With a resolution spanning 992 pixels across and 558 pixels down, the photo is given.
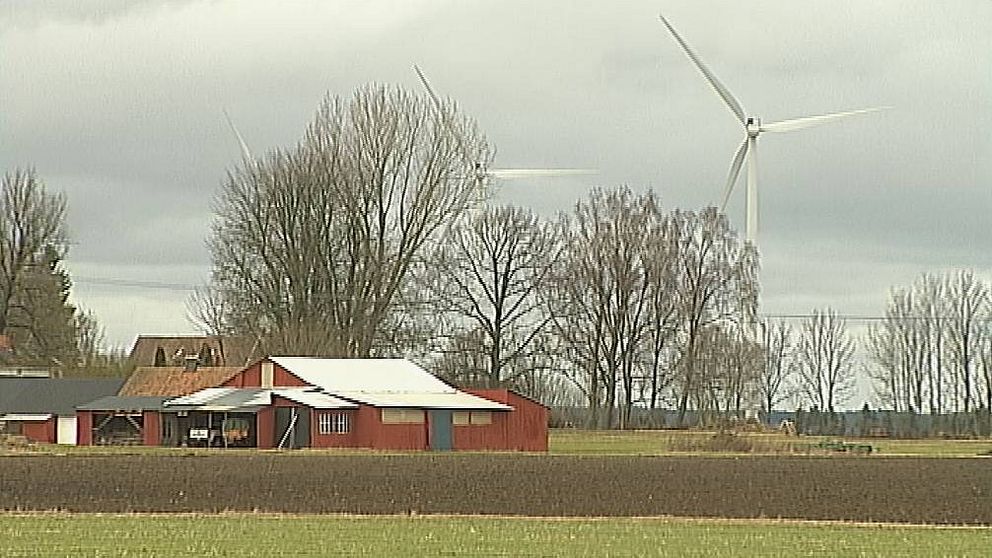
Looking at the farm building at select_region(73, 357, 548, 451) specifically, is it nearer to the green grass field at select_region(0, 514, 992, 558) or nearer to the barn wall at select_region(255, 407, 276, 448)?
the barn wall at select_region(255, 407, 276, 448)

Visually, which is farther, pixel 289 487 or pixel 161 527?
pixel 289 487

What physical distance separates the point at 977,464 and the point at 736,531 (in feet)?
95.2

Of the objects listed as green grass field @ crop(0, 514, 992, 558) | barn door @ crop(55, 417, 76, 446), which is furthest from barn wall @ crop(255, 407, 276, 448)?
green grass field @ crop(0, 514, 992, 558)

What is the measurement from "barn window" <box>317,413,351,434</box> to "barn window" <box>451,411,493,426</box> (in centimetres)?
570

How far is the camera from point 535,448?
9456 cm

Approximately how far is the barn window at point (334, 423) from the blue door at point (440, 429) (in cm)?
431

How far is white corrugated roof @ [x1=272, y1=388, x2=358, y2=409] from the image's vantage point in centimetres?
9019

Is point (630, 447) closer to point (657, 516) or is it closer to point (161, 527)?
point (657, 516)

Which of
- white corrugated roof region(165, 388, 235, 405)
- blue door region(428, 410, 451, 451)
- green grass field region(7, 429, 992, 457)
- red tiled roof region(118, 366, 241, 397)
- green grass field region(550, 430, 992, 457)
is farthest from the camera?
red tiled roof region(118, 366, 241, 397)

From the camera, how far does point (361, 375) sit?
314 ft

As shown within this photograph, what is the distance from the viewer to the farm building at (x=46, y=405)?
10862 centimetres

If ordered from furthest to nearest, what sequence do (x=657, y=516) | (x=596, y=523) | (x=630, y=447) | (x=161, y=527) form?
(x=630, y=447), (x=657, y=516), (x=596, y=523), (x=161, y=527)

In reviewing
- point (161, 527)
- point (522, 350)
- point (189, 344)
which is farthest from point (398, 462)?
point (189, 344)

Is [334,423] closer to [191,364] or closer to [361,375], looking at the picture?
[361,375]
